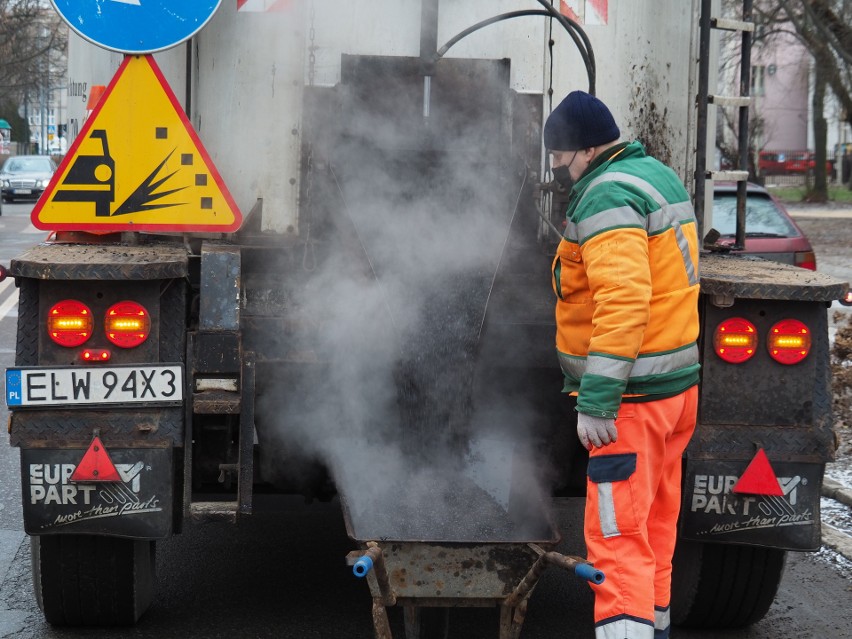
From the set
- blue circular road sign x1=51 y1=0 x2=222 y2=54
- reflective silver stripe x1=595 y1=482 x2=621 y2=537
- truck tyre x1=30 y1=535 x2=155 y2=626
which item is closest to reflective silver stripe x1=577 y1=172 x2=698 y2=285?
reflective silver stripe x1=595 y1=482 x2=621 y2=537

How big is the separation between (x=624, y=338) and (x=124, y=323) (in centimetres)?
150

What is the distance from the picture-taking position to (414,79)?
437cm

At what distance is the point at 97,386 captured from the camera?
12.7ft

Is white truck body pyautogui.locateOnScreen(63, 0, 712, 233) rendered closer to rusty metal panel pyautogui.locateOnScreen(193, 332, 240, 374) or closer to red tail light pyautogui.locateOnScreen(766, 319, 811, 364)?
rusty metal panel pyautogui.locateOnScreen(193, 332, 240, 374)

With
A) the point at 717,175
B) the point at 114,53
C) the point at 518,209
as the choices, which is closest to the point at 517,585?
the point at 518,209

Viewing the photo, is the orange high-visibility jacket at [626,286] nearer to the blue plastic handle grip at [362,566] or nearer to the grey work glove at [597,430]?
the grey work glove at [597,430]

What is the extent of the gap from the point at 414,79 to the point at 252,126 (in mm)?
594

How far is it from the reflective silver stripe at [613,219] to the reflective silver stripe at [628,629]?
3.56ft

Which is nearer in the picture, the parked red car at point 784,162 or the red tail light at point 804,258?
the red tail light at point 804,258

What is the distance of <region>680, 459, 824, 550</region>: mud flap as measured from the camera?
4.08m

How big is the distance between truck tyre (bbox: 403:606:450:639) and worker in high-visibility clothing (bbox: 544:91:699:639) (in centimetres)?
51

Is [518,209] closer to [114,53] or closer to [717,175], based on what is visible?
[717,175]

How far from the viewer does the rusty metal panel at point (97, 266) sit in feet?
12.5

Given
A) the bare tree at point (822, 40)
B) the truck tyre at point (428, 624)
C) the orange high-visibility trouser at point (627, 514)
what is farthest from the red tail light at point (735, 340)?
the bare tree at point (822, 40)
